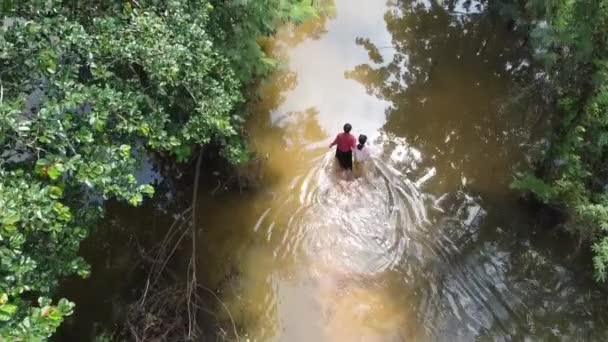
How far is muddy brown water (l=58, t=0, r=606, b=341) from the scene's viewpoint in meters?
8.63

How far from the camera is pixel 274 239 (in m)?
9.68

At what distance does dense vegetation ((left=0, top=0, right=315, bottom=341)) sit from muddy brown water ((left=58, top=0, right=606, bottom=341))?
11.7ft

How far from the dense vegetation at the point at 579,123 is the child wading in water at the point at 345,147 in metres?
3.10

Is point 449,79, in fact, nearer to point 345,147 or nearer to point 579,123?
point 345,147

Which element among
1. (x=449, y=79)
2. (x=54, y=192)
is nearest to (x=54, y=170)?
(x=54, y=192)

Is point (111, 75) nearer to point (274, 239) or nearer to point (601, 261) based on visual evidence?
point (274, 239)

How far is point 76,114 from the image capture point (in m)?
5.12

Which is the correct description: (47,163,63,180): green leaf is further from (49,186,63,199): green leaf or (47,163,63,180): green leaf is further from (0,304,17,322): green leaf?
(0,304,17,322): green leaf

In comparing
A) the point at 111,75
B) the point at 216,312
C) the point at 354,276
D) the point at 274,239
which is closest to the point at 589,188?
the point at 354,276

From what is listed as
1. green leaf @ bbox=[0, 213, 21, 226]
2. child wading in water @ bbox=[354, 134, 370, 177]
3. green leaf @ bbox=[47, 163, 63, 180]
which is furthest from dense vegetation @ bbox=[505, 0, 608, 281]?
green leaf @ bbox=[0, 213, 21, 226]

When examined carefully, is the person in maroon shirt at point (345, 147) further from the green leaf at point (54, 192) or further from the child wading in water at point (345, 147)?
the green leaf at point (54, 192)

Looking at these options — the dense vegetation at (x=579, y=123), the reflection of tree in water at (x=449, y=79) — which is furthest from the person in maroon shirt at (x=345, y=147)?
the dense vegetation at (x=579, y=123)

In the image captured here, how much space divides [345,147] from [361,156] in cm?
42

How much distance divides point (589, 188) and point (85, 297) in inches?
341
